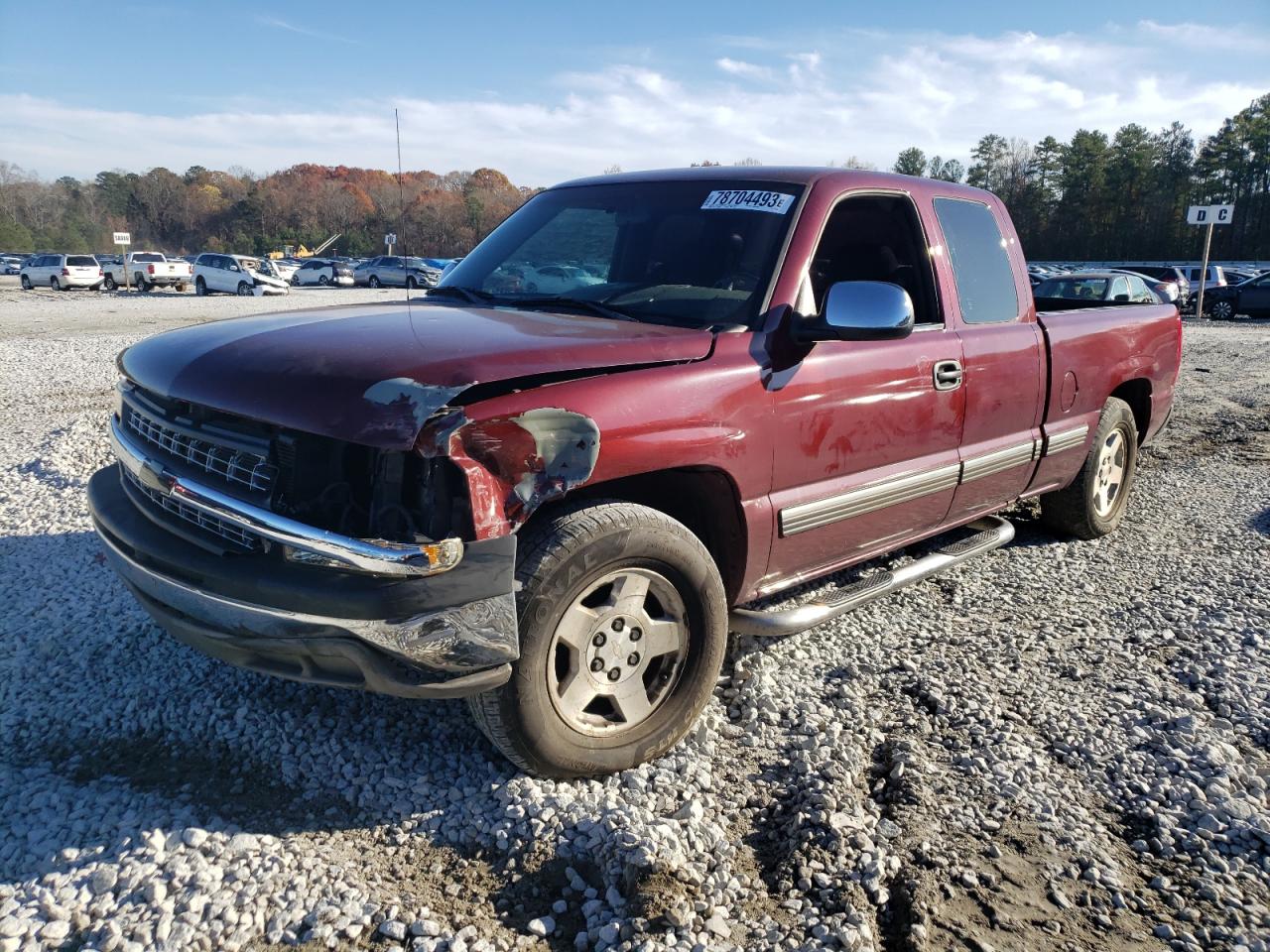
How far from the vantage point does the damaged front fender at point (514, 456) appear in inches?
91.7

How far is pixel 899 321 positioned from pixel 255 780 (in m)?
2.62

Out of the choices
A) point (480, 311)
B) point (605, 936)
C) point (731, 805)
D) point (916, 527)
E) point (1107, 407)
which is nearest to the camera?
point (605, 936)

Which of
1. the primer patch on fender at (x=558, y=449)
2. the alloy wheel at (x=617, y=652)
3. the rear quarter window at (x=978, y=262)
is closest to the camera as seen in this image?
the primer patch on fender at (x=558, y=449)

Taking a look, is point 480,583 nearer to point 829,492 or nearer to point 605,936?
point 605,936

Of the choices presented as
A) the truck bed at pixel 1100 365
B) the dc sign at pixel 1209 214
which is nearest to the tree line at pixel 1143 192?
the dc sign at pixel 1209 214

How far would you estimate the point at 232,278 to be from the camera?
35219 millimetres

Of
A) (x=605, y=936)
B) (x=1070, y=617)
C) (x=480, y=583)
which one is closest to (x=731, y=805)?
(x=605, y=936)

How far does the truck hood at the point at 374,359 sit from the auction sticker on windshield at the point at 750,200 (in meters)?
0.77

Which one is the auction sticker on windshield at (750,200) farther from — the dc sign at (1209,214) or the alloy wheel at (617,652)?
the dc sign at (1209,214)

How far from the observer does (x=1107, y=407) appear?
538 centimetres

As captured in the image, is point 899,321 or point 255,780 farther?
point 899,321

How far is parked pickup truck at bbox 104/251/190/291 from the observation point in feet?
127

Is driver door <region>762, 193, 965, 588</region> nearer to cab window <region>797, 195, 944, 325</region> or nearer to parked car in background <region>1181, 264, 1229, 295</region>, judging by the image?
cab window <region>797, 195, 944, 325</region>

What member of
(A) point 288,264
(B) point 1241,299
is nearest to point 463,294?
(B) point 1241,299
